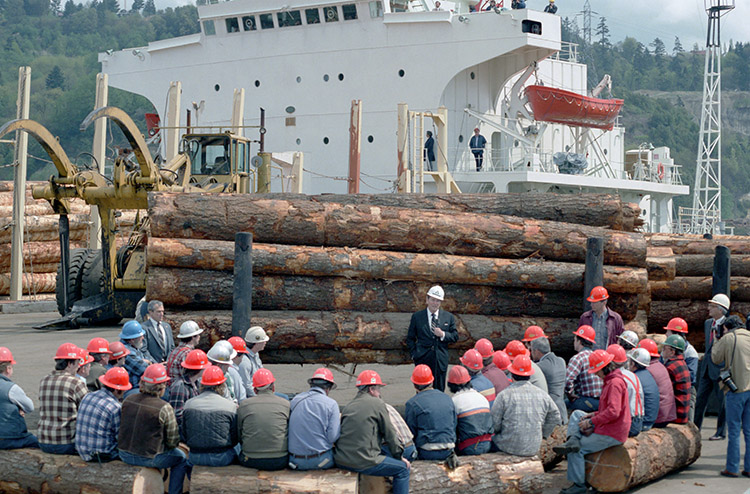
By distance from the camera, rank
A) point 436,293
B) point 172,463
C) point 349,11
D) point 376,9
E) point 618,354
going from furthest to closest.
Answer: point 349,11 → point 376,9 → point 436,293 → point 618,354 → point 172,463

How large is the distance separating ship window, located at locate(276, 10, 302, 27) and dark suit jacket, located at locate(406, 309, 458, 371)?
20.4 m

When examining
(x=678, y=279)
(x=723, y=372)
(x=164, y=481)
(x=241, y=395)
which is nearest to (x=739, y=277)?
(x=678, y=279)

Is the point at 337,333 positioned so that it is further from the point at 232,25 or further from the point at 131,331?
the point at 232,25

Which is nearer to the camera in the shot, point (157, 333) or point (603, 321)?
point (157, 333)

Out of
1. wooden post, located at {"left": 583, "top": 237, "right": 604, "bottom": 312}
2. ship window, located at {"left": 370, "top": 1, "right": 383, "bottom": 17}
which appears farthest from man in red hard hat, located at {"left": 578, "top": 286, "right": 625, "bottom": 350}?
ship window, located at {"left": 370, "top": 1, "right": 383, "bottom": 17}

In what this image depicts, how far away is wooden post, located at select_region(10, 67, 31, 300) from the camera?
21969mm

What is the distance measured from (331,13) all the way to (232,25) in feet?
13.3

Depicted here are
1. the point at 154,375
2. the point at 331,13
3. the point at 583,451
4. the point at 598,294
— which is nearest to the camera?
the point at 154,375

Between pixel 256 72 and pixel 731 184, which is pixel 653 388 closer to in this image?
pixel 256 72

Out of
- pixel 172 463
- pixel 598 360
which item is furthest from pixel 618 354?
pixel 172 463

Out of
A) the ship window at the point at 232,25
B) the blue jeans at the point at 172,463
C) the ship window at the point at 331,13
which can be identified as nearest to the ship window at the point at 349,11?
the ship window at the point at 331,13

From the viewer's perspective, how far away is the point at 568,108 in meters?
28.3

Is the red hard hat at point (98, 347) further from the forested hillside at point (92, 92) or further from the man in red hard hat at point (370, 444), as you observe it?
the forested hillside at point (92, 92)

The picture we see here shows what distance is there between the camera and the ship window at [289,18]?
2952cm
